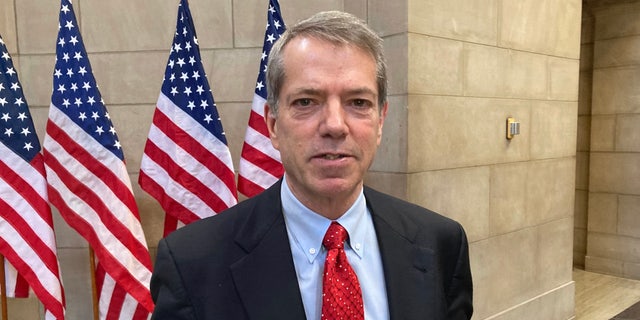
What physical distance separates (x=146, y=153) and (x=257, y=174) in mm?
819

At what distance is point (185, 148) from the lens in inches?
127

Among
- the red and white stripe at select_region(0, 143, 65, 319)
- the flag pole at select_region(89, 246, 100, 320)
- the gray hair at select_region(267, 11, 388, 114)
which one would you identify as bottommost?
the flag pole at select_region(89, 246, 100, 320)

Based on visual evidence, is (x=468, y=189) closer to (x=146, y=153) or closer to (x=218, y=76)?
(x=218, y=76)

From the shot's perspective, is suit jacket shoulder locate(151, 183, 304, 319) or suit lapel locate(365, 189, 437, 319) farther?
suit lapel locate(365, 189, 437, 319)

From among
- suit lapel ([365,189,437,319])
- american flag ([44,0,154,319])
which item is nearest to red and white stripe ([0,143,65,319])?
american flag ([44,0,154,319])

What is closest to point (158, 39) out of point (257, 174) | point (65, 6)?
point (65, 6)

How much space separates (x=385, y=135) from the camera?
369 cm

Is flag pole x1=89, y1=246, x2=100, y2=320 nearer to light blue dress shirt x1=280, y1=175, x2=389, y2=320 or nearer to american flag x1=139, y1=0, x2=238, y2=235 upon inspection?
american flag x1=139, y1=0, x2=238, y2=235

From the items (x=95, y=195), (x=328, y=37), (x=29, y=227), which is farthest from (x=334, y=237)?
(x=29, y=227)

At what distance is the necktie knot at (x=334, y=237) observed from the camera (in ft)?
4.82

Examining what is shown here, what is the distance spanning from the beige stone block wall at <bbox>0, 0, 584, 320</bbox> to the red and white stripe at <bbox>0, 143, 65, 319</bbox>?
0.87 m

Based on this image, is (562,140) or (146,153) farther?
(562,140)

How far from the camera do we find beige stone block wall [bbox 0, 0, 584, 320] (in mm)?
3641

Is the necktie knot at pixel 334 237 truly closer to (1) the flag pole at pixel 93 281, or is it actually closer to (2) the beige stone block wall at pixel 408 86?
(2) the beige stone block wall at pixel 408 86
